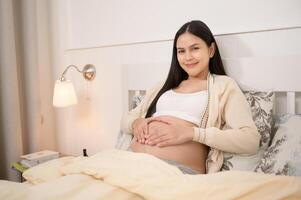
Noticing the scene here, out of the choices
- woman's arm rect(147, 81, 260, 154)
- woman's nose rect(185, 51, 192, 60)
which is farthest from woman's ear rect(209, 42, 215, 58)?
woman's arm rect(147, 81, 260, 154)

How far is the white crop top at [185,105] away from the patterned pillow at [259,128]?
21cm

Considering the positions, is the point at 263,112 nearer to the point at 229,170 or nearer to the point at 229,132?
the point at 229,132

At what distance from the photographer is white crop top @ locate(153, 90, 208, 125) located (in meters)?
1.31

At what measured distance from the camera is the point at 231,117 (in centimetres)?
121

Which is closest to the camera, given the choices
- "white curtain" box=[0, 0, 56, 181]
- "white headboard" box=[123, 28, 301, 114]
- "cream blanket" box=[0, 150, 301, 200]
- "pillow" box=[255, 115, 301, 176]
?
"cream blanket" box=[0, 150, 301, 200]

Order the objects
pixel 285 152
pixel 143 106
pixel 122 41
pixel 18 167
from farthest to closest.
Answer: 1. pixel 122 41
2. pixel 18 167
3. pixel 143 106
4. pixel 285 152

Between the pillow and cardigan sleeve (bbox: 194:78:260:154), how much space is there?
0.08 meters

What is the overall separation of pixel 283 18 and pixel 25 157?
5.36 ft

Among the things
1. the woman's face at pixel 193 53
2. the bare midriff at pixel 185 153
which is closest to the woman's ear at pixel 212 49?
the woman's face at pixel 193 53

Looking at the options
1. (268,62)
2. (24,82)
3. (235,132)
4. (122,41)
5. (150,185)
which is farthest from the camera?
(24,82)

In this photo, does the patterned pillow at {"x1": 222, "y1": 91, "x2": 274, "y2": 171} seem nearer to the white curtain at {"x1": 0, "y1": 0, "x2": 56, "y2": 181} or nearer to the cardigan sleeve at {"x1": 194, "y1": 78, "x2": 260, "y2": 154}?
the cardigan sleeve at {"x1": 194, "y1": 78, "x2": 260, "y2": 154}

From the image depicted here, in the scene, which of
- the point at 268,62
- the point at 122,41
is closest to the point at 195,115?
the point at 268,62

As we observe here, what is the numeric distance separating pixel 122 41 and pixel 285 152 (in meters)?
1.21

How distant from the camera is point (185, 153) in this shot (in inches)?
47.4
